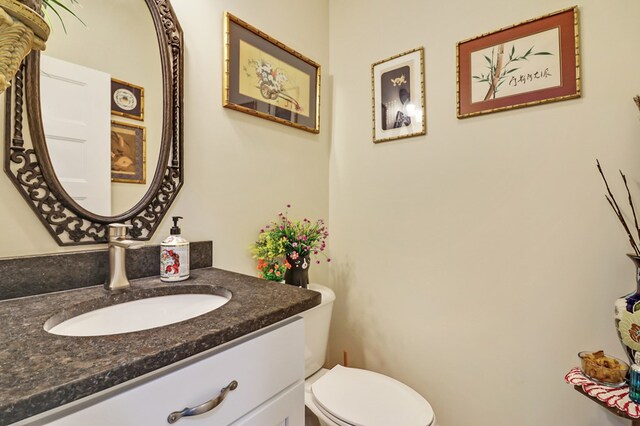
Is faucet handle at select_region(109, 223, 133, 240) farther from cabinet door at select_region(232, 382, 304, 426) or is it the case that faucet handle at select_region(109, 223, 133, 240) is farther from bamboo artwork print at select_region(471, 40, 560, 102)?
bamboo artwork print at select_region(471, 40, 560, 102)

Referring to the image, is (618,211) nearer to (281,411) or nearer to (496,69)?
(496,69)

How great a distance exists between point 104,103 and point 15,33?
396 mm

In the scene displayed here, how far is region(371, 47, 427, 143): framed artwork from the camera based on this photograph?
1379 millimetres

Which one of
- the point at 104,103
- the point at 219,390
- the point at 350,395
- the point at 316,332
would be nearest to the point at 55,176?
the point at 104,103

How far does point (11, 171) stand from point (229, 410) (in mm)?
788

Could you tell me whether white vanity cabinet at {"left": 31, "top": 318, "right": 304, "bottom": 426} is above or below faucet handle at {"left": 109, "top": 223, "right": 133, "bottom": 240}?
below

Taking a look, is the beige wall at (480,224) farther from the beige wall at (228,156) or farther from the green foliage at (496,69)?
the beige wall at (228,156)

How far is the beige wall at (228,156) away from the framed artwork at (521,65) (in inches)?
31.6

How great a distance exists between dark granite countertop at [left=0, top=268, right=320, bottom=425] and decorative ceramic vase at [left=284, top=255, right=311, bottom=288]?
0.47 m

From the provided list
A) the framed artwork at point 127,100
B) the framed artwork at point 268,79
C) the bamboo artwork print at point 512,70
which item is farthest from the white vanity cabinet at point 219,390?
the bamboo artwork print at point 512,70

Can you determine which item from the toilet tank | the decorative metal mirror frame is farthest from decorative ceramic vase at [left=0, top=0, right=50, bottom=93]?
the toilet tank

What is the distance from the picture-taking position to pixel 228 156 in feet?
3.91

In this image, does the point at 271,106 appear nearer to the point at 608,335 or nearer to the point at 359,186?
the point at 359,186

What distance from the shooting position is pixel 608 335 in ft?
3.26
